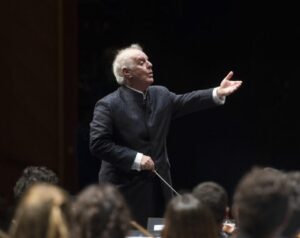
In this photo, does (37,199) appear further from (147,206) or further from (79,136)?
(79,136)

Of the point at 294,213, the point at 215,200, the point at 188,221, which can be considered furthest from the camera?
the point at 215,200

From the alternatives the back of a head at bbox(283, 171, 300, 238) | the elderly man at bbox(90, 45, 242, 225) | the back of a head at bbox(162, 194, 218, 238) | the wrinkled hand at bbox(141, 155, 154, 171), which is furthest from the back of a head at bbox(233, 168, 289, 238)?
the elderly man at bbox(90, 45, 242, 225)

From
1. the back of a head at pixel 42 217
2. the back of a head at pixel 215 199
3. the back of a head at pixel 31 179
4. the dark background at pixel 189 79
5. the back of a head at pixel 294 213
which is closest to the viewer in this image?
the back of a head at pixel 42 217

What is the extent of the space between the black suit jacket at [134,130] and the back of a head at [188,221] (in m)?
1.74

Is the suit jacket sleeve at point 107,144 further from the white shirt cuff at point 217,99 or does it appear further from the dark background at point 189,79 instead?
the dark background at point 189,79

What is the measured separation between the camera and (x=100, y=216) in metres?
2.74

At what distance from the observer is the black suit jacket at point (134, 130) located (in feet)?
15.7

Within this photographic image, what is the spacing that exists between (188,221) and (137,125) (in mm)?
1930

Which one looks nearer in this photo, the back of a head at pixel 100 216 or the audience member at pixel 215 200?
the back of a head at pixel 100 216

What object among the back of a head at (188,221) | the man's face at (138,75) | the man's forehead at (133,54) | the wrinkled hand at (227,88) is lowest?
the back of a head at (188,221)

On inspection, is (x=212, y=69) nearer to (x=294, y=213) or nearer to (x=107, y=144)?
(x=107, y=144)

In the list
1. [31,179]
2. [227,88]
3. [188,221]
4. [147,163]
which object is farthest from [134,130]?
[188,221]

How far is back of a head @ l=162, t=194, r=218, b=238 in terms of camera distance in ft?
9.68

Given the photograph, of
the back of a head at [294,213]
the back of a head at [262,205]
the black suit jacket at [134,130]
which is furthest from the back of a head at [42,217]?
the black suit jacket at [134,130]
